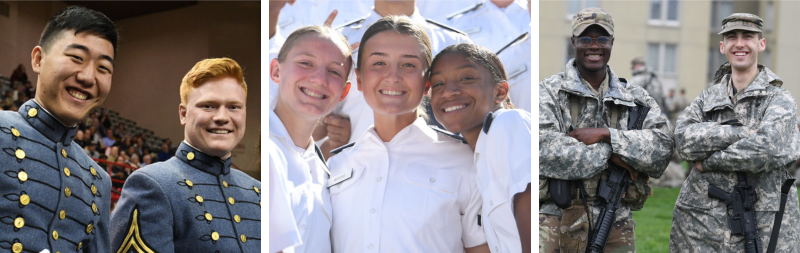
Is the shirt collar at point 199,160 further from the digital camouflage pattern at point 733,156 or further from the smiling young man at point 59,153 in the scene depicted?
the digital camouflage pattern at point 733,156

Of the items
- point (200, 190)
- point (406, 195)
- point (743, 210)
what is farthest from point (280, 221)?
point (743, 210)

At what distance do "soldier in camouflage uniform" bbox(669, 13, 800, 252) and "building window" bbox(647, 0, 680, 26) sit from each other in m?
9.21

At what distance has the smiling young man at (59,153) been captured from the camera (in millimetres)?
2713

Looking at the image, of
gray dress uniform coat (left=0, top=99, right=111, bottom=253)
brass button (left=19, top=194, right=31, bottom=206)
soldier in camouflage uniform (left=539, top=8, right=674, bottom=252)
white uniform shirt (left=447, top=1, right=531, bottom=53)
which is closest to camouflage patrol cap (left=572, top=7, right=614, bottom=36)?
soldier in camouflage uniform (left=539, top=8, right=674, bottom=252)

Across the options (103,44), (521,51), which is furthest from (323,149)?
(103,44)

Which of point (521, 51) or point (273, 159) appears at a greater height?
point (521, 51)

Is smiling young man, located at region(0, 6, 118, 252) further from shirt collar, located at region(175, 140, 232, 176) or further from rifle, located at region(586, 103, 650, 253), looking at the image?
rifle, located at region(586, 103, 650, 253)

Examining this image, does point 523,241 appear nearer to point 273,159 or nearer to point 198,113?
point 273,159

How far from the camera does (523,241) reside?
271 cm

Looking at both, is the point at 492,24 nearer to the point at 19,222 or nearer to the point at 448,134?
the point at 448,134

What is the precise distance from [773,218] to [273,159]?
2898 mm

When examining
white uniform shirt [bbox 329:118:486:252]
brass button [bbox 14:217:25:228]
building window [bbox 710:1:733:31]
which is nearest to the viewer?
brass button [bbox 14:217:25:228]

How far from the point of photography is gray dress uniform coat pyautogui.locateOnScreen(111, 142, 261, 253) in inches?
119

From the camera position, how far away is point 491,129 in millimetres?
2775
